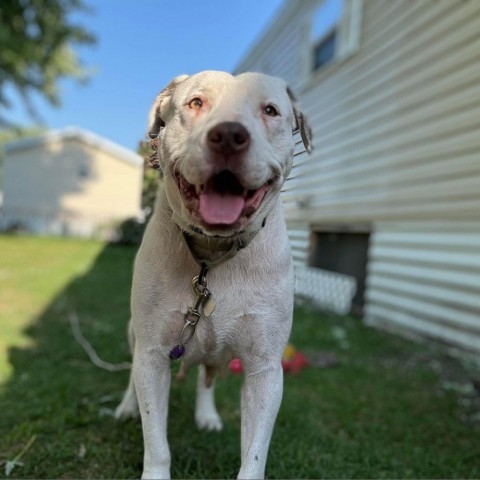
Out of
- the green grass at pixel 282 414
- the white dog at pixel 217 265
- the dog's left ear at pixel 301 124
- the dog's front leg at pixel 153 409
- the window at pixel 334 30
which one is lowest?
the green grass at pixel 282 414

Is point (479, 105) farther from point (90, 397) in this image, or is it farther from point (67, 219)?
point (67, 219)

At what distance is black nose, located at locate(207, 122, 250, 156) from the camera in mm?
1581

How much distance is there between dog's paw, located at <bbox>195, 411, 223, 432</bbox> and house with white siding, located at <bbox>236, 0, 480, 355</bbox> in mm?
1300

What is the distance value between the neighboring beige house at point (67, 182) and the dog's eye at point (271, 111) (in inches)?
1028

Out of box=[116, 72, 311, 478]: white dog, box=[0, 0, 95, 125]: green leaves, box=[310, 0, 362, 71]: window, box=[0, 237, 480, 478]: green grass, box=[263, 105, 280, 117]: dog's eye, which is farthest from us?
box=[0, 0, 95, 125]: green leaves

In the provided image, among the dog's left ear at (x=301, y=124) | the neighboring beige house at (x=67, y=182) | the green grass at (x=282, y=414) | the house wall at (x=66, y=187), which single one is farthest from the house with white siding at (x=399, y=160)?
the house wall at (x=66, y=187)

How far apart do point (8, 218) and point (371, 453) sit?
27.4 metres

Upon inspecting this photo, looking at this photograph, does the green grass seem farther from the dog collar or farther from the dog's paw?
the dog collar

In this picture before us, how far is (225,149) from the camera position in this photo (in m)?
1.60

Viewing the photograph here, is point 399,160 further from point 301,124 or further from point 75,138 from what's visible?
point 75,138

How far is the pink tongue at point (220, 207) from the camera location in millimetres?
1660

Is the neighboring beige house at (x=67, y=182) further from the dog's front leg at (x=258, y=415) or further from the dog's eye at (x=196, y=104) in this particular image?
the dog's eye at (x=196, y=104)

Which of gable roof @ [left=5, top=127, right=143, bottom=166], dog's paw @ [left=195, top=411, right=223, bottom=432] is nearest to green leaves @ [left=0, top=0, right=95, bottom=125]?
gable roof @ [left=5, top=127, right=143, bottom=166]

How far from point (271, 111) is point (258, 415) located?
3.78 feet
